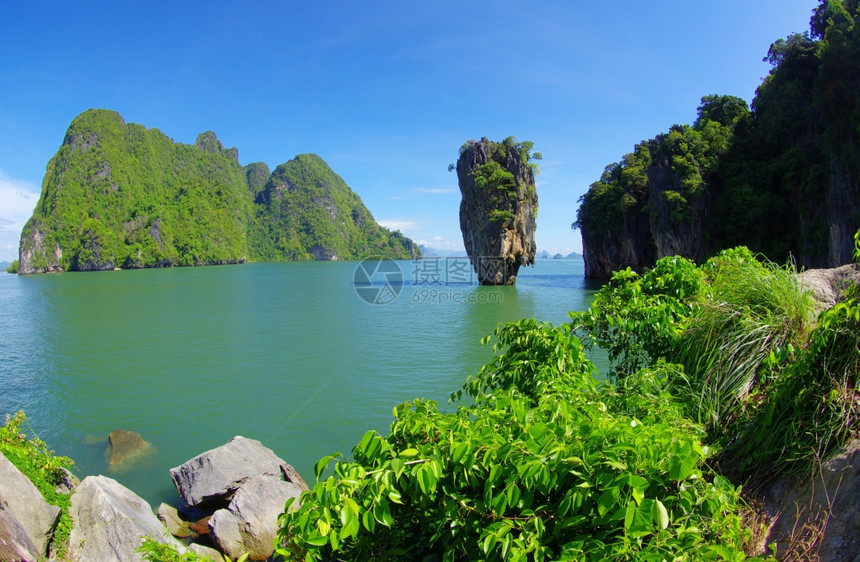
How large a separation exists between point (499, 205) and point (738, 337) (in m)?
35.0

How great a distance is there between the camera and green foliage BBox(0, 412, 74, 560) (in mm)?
5171

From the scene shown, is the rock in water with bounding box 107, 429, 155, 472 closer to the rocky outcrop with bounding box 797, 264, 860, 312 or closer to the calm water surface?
the calm water surface

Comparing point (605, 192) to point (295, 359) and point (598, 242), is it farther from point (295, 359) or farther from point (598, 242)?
point (295, 359)

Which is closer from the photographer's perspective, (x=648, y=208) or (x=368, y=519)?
(x=368, y=519)

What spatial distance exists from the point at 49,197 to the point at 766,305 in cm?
13943

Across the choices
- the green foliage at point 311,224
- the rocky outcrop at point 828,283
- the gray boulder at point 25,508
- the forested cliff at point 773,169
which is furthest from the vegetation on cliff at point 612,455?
the green foliage at point 311,224

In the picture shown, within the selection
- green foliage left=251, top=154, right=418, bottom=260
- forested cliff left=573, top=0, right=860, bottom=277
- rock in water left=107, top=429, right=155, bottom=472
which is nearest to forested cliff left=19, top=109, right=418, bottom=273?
green foliage left=251, top=154, right=418, bottom=260

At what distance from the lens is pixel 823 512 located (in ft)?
6.77

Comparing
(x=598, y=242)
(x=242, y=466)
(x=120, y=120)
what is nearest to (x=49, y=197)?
(x=120, y=120)

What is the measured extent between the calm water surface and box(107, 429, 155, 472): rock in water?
181mm

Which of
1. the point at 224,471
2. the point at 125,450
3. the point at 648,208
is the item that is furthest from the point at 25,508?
the point at 648,208

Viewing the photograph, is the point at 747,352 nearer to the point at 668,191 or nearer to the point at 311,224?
the point at 668,191

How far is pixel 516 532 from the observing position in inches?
77.6

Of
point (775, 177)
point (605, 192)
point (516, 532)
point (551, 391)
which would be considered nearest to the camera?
point (516, 532)
